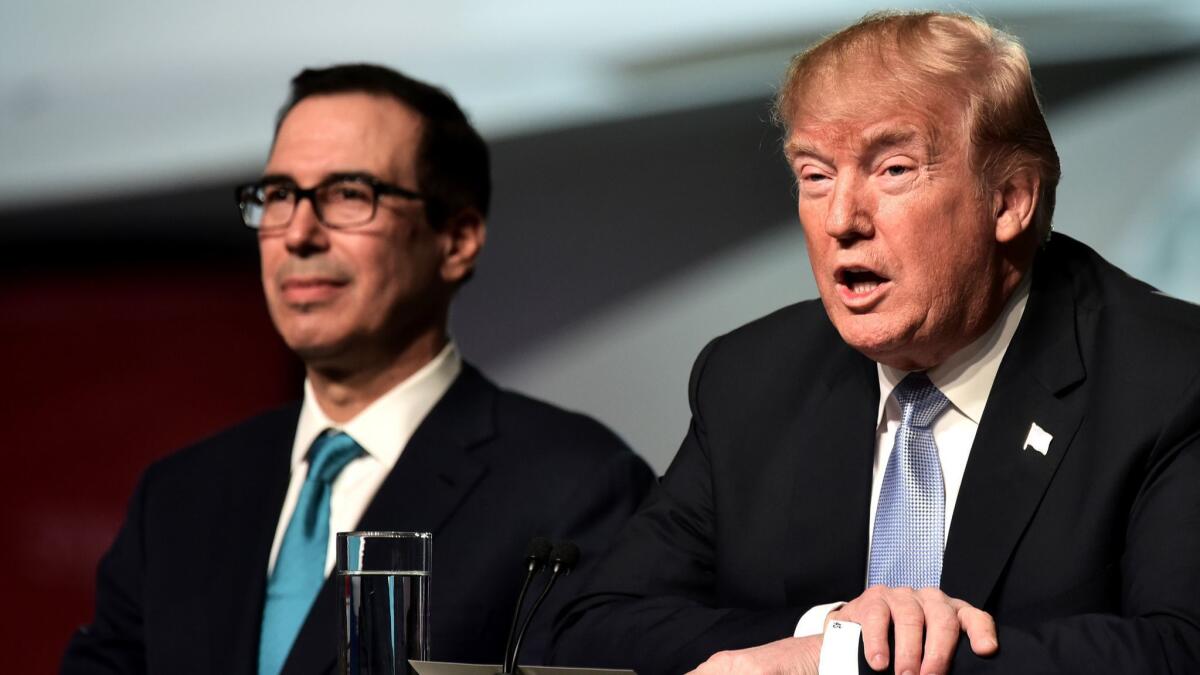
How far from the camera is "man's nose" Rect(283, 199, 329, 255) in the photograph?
2979 millimetres

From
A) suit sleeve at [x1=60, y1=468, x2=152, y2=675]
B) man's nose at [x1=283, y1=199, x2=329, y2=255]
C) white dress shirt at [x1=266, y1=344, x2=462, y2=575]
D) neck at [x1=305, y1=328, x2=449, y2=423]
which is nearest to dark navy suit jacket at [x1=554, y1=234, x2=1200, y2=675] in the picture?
white dress shirt at [x1=266, y1=344, x2=462, y2=575]

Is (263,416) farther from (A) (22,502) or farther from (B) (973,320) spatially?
(B) (973,320)

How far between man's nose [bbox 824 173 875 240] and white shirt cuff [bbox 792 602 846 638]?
498 mm

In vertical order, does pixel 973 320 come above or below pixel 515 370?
below

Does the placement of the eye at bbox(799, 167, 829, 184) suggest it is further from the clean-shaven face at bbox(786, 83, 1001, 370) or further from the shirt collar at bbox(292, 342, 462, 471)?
the shirt collar at bbox(292, 342, 462, 471)

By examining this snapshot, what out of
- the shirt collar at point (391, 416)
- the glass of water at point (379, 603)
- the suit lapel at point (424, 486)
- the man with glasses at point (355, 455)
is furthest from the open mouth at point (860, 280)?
the shirt collar at point (391, 416)

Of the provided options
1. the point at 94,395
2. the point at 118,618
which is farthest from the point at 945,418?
the point at 94,395

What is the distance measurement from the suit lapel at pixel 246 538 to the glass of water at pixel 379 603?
103 cm

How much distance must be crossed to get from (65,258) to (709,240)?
73.2 inches

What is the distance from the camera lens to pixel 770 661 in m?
1.70

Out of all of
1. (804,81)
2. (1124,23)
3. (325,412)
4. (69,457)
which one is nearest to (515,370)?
(325,412)

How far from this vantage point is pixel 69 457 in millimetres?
4191

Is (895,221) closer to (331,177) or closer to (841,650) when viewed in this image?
(841,650)

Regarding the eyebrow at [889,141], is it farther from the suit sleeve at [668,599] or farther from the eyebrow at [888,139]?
the suit sleeve at [668,599]
